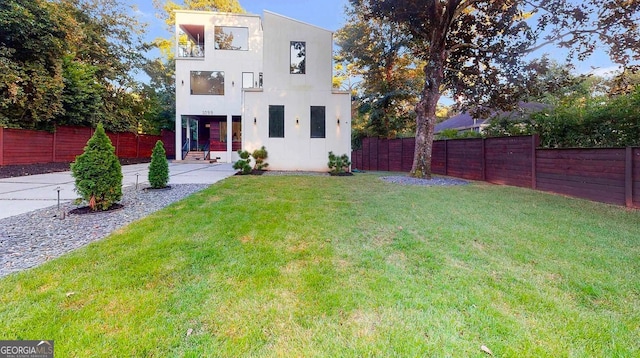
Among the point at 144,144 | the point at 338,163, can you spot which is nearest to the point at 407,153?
the point at 338,163

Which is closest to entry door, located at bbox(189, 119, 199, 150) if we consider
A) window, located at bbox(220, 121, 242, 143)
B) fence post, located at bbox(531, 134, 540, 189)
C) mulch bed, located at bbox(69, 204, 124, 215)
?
window, located at bbox(220, 121, 242, 143)

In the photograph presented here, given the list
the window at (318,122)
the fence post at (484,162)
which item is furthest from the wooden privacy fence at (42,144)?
the fence post at (484,162)

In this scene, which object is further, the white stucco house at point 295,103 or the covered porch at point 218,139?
the covered porch at point 218,139

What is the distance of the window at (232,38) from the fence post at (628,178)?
18.7m

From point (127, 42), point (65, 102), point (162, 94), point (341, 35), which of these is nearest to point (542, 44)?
point (341, 35)

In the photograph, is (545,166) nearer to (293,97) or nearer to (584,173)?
(584,173)

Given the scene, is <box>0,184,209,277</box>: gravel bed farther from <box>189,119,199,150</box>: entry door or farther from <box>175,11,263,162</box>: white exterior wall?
<box>189,119,199,150</box>: entry door

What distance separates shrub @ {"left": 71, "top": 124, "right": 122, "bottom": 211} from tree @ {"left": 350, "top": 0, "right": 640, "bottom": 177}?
9.19m

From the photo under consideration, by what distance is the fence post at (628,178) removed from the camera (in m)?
5.62

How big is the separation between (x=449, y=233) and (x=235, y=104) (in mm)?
17565

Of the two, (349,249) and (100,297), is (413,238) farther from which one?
(100,297)

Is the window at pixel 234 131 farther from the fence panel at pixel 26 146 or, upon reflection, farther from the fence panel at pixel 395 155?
the fence panel at pixel 395 155

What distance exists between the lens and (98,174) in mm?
5129

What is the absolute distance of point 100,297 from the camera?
89.7 inches
